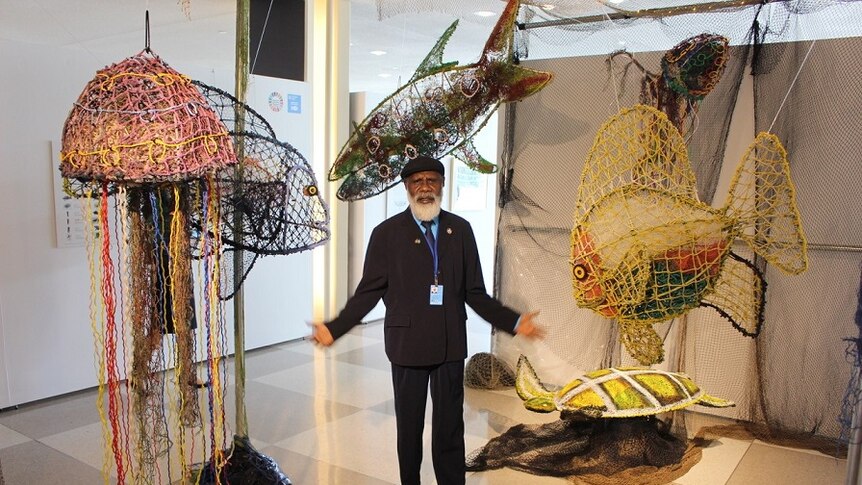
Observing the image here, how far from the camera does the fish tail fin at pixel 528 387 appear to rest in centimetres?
341

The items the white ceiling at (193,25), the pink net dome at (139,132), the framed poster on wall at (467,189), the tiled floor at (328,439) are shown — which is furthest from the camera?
the framed poster on wall at (467,189)

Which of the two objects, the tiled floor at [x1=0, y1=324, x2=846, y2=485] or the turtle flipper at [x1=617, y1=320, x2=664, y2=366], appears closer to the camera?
the turtle flipper at [x1=617, y1=320, x2=664, y2=366]

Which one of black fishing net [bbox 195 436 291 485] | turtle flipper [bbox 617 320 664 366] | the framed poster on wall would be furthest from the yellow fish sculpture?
the framed poster on wall

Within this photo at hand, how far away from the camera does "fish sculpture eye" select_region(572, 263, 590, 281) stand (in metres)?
2.97

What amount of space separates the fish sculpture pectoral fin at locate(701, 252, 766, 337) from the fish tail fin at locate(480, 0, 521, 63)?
4.77 ft

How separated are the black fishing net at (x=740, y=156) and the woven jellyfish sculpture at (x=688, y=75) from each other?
0.41ft

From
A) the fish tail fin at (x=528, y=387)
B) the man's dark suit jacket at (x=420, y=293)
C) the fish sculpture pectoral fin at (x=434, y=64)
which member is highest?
the fish sculpture pectoral fin at (x=434, y=64)

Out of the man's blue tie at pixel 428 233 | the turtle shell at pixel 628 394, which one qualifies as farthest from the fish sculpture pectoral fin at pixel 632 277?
the man's blue tie at pixel 428 233

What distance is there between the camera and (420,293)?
2.58m

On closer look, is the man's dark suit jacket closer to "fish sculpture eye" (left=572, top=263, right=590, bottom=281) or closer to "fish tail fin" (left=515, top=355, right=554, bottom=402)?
"fish sculpture eye" (left=572, top=263, right=590, bottom=281)

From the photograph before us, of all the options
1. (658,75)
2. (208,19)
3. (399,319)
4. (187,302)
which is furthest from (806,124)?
(208,19)

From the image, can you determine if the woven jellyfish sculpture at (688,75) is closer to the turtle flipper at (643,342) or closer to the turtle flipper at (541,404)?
the turtle flipper at (643,342)

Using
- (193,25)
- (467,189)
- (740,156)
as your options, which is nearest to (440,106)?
(740,156)

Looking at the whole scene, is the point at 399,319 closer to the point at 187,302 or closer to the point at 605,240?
the point at 187,302
